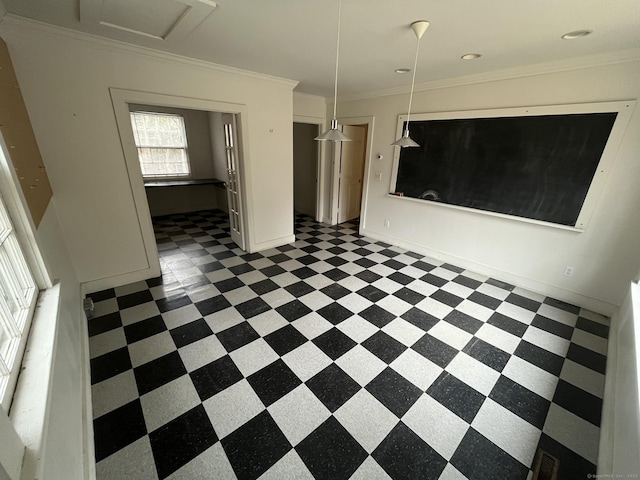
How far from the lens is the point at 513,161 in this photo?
296 centimetres

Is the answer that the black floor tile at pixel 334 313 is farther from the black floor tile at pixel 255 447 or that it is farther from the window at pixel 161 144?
the window at pixel 161 144

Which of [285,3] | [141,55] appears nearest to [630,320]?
[285,3]

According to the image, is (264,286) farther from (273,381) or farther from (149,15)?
(149,15)

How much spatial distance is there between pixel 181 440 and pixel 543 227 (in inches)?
151

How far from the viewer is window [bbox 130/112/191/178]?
17.0ft

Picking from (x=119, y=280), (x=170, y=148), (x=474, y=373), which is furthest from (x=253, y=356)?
(x=170, y=148)

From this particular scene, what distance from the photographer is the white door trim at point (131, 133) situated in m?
2.57

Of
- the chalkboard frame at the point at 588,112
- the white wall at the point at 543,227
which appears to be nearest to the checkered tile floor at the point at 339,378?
the white wall at the point at 543,227

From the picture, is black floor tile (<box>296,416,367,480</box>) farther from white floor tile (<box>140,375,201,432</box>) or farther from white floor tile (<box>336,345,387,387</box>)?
white floor tile (<box>140,375,201,432</box>)

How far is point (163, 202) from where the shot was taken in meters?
5.66

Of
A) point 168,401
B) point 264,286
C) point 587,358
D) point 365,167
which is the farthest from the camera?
point 365,167

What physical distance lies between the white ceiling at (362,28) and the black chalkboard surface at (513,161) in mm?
593

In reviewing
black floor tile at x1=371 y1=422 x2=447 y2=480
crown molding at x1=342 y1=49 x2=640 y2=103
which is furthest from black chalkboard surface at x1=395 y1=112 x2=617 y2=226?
black floor tile at x1=371 y1=422 x2=447 y2=480

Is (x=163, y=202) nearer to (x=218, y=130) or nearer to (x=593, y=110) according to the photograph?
(x=218, y=130)
